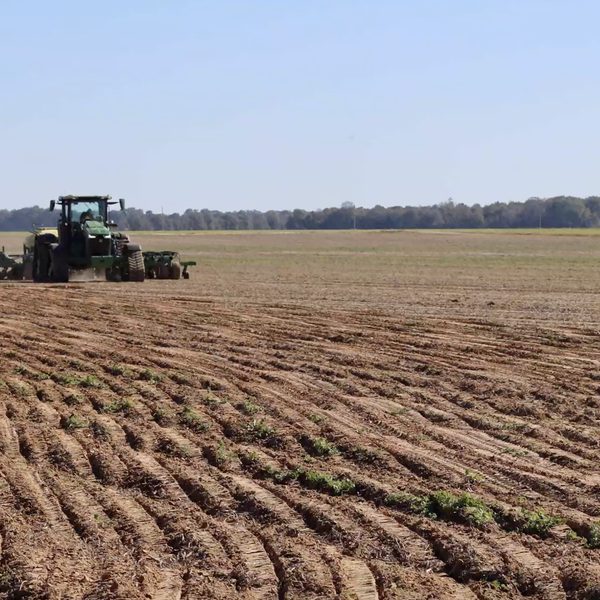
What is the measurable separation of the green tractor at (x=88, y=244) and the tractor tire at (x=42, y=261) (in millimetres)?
154

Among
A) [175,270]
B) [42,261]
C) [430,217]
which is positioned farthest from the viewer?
[430,217]

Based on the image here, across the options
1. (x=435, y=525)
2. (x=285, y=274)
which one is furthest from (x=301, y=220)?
(x=435, y=525)

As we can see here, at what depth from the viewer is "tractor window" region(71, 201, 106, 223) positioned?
27719 millimetres

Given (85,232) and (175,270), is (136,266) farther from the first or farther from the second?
(175,270)

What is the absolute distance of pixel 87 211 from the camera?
91.5ft

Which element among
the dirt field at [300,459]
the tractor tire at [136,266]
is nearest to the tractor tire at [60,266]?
the tractor tire at [136,266]

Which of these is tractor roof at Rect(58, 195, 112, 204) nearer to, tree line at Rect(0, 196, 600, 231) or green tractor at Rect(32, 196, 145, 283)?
green tractor at Rect(32, 196, 145, 283)

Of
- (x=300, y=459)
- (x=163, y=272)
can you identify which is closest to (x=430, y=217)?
(x=163, y=272)

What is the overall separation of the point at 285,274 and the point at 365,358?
19168 millimetres

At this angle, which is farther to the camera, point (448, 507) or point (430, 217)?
point (430, 217)

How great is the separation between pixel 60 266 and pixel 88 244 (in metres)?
0.87

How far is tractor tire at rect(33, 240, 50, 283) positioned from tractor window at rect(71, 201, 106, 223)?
124 centimetres

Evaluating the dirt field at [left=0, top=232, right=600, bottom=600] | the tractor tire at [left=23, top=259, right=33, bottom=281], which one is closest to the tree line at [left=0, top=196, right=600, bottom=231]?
the tractor tire at [left=23, top=259, right=33, bottom=281]

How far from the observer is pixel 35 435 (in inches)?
362
